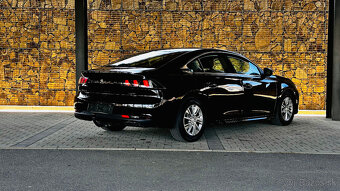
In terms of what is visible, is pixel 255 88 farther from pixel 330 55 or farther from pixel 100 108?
pixel 330 55

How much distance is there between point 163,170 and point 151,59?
2.74 meters

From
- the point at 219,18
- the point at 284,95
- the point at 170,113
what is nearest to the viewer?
the point at 170,113

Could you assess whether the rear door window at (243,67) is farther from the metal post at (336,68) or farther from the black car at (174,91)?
the metal post at (336,68)

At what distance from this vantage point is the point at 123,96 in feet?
23.7

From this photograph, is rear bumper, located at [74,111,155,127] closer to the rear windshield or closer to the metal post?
the rear windshield

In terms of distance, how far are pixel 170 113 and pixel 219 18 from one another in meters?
6.31

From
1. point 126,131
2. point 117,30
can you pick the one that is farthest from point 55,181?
point 117,30

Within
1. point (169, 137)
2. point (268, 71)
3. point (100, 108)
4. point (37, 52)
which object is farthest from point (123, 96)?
point (37, 52)

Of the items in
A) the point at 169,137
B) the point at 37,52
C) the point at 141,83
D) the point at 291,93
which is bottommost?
the point at 169,137

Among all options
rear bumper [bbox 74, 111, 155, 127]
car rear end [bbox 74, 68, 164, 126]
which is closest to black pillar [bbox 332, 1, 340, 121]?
car rear end [bbox 74, 68, 164, 126]

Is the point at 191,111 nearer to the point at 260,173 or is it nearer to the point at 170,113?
the point at 170,113

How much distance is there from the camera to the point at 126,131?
9078mm

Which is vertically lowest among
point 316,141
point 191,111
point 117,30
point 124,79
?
point 316,141

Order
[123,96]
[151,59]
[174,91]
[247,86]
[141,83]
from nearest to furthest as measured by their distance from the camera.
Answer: [141,83] < [123,96] < [174,91] < [151,59] < [247,86]
